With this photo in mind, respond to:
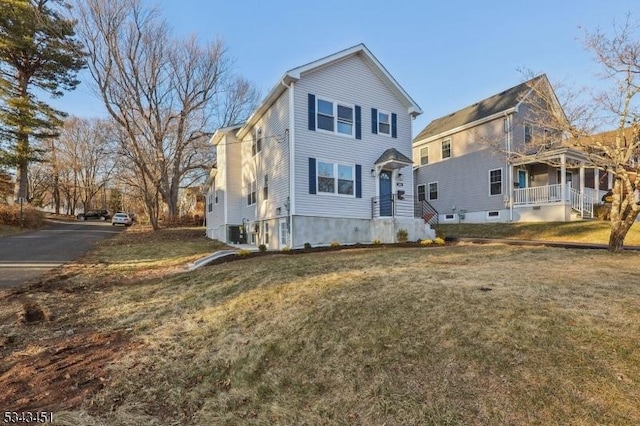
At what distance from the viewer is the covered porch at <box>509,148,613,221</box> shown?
736 inches

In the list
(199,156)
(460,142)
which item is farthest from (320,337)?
(199,156)

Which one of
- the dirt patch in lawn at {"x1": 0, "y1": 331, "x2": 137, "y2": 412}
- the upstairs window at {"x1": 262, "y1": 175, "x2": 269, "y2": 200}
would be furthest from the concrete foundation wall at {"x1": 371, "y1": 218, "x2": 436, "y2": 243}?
the dirt patch in lawn at {"x1": 0, "y1": 331, "x2": 137, "y2": 412}

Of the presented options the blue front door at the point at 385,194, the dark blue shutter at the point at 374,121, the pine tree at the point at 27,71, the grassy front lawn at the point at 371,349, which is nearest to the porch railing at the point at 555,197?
the blue front door at the point at 385,194

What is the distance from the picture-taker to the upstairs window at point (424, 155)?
26.5 meters

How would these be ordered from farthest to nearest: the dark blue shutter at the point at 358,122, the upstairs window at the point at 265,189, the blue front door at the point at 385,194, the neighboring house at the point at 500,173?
the neighboring house at the point at 500,173, the upstairs window at the point at 265,189, the blue front door at the point at 385,194, the dark blue shutter at the point at 358,122

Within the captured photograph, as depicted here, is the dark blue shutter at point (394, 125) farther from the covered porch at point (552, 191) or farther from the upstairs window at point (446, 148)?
the upstairs window at point (446, 148)

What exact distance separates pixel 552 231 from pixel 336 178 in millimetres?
10458

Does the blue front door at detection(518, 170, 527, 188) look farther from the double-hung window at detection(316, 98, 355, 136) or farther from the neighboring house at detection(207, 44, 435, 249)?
the double-hung window at detection(316, 98, 355, 136)

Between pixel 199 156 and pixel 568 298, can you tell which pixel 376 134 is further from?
pixel 199 156

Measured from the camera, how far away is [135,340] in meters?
5.18

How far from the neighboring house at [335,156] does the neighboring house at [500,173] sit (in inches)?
226

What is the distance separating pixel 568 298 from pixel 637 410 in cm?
235

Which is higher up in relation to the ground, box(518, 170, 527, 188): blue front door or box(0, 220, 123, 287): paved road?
box(518, 170, 527, 188): blue front door

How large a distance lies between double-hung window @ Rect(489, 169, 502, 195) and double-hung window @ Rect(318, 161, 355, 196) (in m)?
11.0
